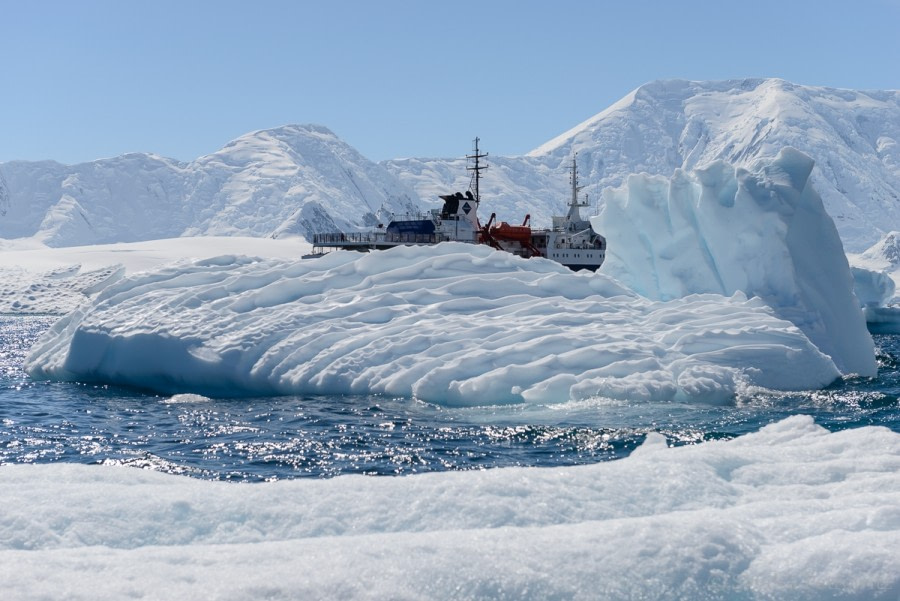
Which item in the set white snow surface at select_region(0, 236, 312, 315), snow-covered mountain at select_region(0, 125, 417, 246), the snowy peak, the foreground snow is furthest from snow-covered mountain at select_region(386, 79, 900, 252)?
the foreground snow

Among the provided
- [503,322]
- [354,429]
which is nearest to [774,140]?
[503,322]

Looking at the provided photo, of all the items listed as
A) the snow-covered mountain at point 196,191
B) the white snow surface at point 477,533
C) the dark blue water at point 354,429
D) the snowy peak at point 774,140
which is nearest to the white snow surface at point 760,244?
the dark blue water at point 354,429

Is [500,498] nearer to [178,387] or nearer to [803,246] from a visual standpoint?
[178,387]

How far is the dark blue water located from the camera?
12.4 metres

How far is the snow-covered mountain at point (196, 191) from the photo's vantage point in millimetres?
150125

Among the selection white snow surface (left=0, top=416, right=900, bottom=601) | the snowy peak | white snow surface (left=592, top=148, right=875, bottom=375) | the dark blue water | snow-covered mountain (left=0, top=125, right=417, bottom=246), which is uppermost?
the snowy peak

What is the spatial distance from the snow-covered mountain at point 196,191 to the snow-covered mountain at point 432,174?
24 centimetres

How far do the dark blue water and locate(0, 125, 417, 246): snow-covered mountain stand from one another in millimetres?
127404

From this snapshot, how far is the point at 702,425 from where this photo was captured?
47.7 feet

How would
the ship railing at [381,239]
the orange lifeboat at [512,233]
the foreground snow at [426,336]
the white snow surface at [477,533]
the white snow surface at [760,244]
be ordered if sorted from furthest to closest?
the orange lifeboat at [512,233] < the ship railing at [381,239] < the white snow surface at [760,244] < the foreground snow at [426,336] < the white snow surface at [477,533]

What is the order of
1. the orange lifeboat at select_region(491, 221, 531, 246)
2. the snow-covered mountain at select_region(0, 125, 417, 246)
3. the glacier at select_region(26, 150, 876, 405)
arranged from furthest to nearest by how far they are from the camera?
the snow-covered mountain at select_region(0, 125, 417, 246), the orange lifeboat at select_region(491, 221, 531, 246), the glacier at select_region(26, 150, 876, 405)

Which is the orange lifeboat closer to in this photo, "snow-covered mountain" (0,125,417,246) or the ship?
the ship

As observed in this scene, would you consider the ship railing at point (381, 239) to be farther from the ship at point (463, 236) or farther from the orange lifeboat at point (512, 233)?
the orange lifeboat at point (512, 233)

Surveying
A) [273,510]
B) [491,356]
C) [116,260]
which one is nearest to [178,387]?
[491,356]
